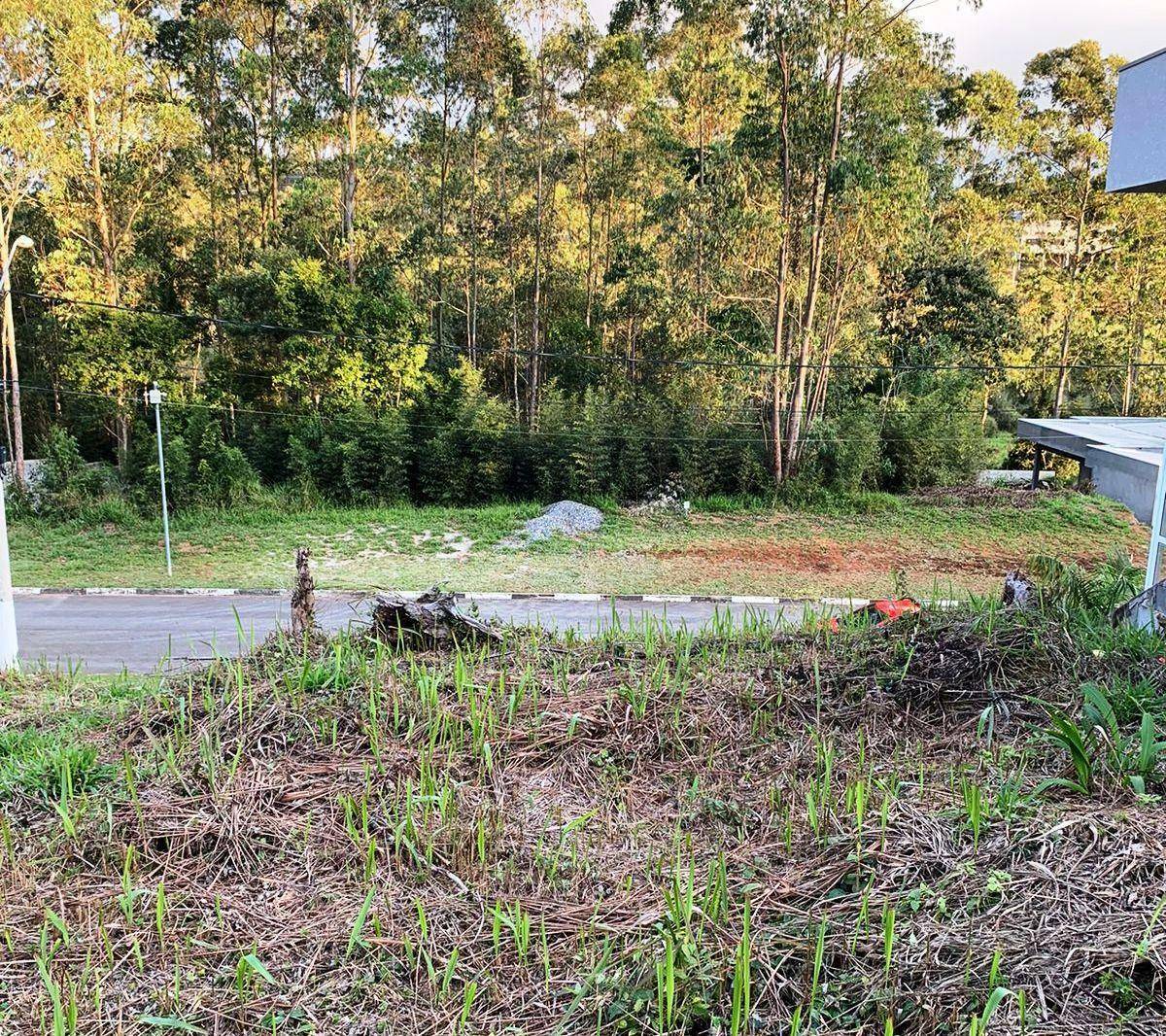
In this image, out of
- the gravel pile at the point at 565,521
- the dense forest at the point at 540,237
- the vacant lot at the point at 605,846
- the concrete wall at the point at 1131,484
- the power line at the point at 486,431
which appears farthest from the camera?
the power line at the point at 486,431

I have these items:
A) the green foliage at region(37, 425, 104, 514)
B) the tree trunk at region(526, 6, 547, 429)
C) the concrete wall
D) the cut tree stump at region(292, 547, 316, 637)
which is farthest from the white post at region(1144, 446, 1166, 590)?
the green foliage at region(37, 425, 104, 514)

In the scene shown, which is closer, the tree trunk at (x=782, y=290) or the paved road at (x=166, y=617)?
the paved road at (x=166, y=617)

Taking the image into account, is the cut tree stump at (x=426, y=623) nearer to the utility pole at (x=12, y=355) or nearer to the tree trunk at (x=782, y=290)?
the tree trunk at (x=782, y=290)

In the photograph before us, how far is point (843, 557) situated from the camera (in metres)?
12.2

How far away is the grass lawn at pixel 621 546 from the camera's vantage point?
1110 cm

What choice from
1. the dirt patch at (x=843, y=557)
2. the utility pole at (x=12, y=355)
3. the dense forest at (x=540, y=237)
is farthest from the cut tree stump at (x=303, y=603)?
the utility pole at (x=12, y=355)

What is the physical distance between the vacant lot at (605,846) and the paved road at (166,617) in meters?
5.12

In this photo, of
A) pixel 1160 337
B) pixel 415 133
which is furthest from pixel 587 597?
pixel 1160 337

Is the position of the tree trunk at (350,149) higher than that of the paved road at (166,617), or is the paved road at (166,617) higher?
the tree trunk at (350,149)

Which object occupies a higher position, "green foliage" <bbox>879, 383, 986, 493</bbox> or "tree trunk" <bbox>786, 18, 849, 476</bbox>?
"tree trunk" <bbox>786, 18, 849, 476</bbox>

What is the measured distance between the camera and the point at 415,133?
16906mm

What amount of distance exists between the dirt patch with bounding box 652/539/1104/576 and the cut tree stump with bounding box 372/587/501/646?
8539 millimetres

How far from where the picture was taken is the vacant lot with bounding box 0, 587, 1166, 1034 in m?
1.47

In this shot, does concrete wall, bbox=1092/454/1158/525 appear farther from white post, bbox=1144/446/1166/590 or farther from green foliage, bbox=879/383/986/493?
green foliage, bbox=879/383/986/493
